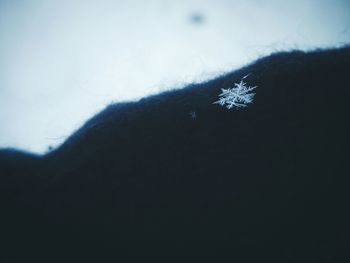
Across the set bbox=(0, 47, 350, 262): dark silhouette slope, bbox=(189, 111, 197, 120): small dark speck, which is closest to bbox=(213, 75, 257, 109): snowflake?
bbox=(0, 47, 350, 262): dark silhouette slope

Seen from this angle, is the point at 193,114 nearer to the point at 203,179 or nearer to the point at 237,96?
the point at 237,96

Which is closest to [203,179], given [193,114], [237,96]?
[193,114]

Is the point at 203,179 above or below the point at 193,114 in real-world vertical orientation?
below

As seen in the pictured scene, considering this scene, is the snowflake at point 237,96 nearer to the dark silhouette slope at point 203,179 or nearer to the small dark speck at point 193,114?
the dark silhouette slope at point 203,179

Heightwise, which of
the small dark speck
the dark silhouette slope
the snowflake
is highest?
the snowflake

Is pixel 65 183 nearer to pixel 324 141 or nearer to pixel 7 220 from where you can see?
pixel 7 220

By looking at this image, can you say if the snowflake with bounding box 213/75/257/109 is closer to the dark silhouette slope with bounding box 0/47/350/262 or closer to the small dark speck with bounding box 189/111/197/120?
the dark silhouette slope with bounding box 0/47/350/262

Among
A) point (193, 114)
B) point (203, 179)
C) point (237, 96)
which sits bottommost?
point (203, 179)
